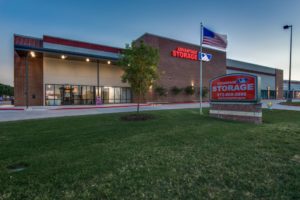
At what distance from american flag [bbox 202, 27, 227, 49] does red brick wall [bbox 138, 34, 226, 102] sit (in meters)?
13.0

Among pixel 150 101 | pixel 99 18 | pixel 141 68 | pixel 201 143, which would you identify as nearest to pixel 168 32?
pixel 99 18

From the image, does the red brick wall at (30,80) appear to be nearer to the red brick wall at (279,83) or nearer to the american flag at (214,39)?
the american flag at (214,39)

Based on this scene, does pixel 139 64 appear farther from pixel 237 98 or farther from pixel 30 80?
pixel 30 80

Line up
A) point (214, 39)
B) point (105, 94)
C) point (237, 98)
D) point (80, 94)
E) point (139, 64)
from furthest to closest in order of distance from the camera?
point (105, 94), point (80, 94), point (214, 39), point (139, 64), point (237, 98)

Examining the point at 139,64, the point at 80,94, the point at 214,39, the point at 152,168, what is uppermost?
the point at 214,39

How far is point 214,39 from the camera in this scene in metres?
11.8

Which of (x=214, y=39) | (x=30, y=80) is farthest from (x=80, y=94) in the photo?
(x=214, y=39)

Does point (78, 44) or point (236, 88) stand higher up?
point (78, 44)

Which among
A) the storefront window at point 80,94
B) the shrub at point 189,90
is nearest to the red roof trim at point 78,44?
the storefront window at point 80,94

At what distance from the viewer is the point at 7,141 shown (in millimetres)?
4918

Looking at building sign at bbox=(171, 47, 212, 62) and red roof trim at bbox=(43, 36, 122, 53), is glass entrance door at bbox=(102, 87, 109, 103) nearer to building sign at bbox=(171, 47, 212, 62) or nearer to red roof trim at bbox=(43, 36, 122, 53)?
red roof trim at bbox=(43, 36, 122, 53)

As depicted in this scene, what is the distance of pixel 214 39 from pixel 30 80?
2430cm

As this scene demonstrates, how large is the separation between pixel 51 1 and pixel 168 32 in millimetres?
20765

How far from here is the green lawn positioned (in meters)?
2.24
